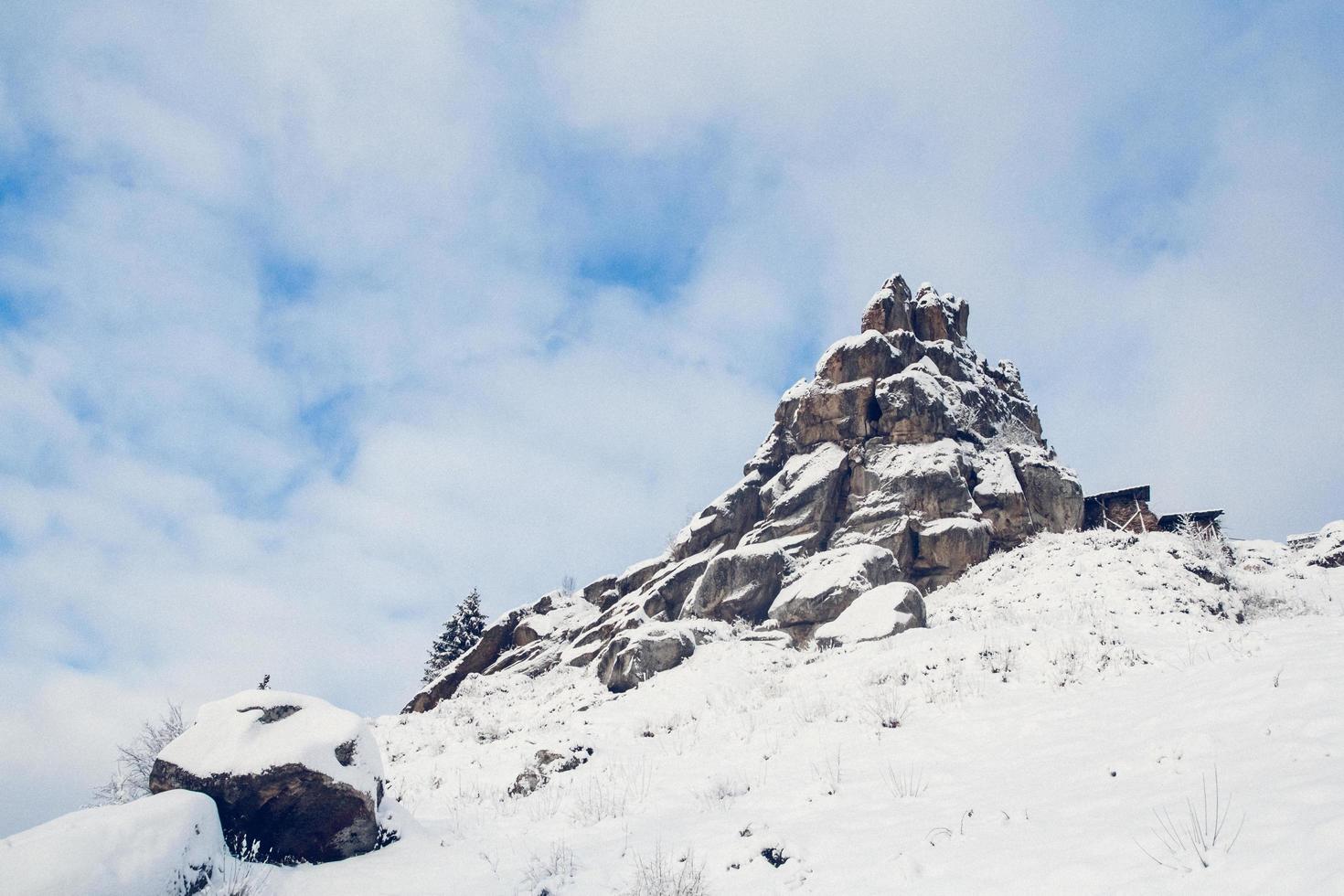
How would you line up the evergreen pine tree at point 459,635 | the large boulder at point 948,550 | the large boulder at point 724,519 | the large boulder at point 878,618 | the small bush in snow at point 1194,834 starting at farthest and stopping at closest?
the evergreen pine tree at point 459,635 < the large boulder at point 724,519 < the large boulder at point 948,550 < the large boulder at point 878,618 < the small bush in snow at point 1194,834

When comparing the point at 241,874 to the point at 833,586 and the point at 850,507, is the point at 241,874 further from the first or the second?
the point at 850,507

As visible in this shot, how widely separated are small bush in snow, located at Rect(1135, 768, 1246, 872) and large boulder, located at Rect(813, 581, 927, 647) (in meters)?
14.3

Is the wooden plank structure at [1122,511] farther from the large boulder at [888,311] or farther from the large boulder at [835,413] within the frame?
the large boulder at [888,311]

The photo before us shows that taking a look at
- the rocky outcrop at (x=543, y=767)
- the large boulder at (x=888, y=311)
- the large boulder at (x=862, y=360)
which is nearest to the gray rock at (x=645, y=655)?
the rocky outcrop at (x=543, y=767)

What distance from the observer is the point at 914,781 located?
7.36 meters

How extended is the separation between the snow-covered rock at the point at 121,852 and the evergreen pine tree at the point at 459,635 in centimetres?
4758

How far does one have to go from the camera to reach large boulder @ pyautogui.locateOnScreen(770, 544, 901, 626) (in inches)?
1032

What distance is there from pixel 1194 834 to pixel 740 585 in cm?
2772

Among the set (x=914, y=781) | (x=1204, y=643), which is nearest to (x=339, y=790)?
(x=914, y=781)

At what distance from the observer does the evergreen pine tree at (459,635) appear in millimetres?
52812

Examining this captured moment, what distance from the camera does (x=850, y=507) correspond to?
37125 mm

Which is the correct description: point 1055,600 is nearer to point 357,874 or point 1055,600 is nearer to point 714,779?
point 714,779

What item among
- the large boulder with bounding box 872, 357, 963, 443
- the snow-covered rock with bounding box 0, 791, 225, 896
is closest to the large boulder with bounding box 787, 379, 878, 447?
the large boulder with bounding box 872, 357, 963, 443

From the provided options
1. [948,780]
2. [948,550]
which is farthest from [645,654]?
[948,780]
